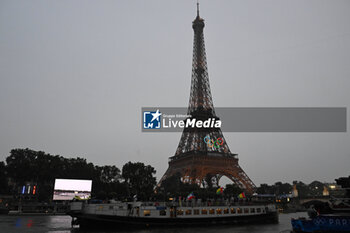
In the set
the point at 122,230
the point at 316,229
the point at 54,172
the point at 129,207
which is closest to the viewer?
the point at 316,229

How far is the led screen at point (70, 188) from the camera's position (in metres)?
67.8

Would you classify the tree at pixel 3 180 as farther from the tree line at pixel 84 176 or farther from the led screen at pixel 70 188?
the led screen at pixel 70 188

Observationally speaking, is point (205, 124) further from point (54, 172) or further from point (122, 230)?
point (122, 230)

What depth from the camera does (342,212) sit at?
20.2m

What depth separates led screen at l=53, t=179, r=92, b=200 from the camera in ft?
222

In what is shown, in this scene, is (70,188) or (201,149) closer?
(70,188)

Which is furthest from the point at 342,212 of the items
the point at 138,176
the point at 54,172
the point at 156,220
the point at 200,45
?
the point at 200,45

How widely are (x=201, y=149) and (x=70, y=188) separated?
34.8 metres

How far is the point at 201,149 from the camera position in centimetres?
8025

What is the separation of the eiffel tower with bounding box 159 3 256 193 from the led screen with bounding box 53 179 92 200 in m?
21.4

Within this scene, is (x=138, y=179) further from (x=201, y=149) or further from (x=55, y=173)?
(x=55, y=173)

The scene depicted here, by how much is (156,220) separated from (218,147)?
46.0 meters

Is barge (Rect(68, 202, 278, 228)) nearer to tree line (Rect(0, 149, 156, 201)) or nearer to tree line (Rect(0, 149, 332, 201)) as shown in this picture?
tree line (Rect(0, 149, 332, 201))

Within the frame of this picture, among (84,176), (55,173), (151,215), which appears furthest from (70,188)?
(151,215)
